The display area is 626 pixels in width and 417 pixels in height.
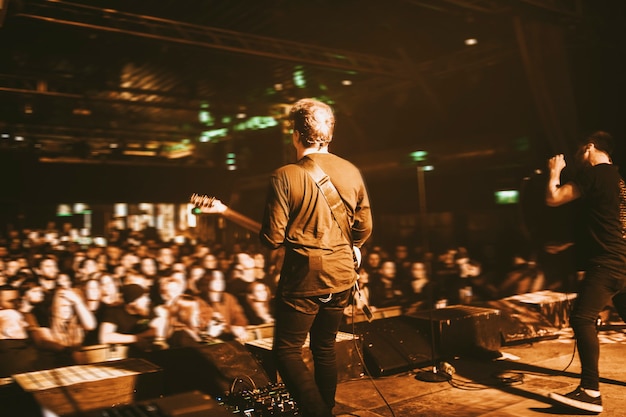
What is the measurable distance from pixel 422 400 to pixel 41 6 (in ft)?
24.0

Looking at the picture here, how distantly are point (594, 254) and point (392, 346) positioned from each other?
1652 millimetres

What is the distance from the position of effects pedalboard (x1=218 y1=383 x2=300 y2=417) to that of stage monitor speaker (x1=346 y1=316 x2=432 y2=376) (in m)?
0.92

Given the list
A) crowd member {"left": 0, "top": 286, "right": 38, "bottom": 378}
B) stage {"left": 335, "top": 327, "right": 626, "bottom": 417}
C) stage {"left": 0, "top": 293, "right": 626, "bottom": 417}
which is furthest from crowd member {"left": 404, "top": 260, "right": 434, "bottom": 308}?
crowd member {"left": 0, "top": 286, "right": 38, "bottom": 378}

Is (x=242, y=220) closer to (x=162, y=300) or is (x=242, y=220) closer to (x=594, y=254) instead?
(x=594, y=254)

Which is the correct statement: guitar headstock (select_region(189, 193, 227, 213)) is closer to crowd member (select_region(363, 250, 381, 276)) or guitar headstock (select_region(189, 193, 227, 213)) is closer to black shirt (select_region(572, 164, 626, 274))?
black shirt (select_region(572, 164, 626, 274))

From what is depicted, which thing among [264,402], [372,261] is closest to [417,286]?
[372,261]

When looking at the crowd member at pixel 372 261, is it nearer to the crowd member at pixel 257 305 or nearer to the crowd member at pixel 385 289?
the crowd member at pixel 385 289

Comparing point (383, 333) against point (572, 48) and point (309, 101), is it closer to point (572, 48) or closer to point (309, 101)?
point (309, 101)

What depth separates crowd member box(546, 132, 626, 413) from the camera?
3014 millimetres

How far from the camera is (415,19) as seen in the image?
31.5 ft

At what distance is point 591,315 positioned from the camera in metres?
3.03

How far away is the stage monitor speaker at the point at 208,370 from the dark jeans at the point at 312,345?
103 centimetres

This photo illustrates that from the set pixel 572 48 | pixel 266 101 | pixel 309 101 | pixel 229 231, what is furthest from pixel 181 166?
pixel 309 101

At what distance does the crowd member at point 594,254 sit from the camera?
3.01 meters
